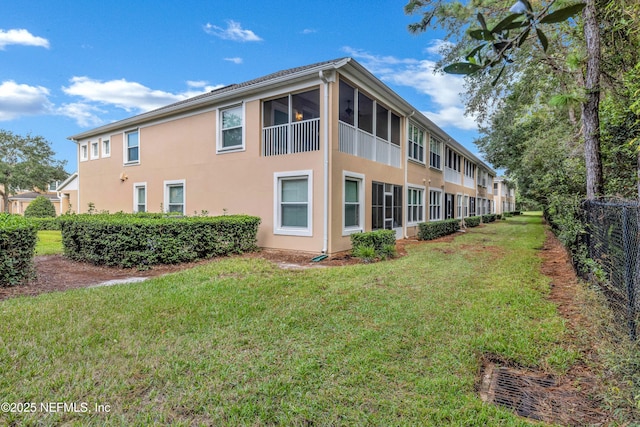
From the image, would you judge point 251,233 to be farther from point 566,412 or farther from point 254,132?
point 566,412

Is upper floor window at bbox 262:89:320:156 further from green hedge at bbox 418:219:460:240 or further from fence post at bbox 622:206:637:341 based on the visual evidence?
fence post at bbox 622:206:637:341

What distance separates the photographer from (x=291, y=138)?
1015cm

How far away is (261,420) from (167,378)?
3.40 feet

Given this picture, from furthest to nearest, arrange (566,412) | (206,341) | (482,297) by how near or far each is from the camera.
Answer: (482,297)
(206,341)
(566,412)

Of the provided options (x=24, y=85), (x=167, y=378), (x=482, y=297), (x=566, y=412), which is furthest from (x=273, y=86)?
(x=24, y=85)

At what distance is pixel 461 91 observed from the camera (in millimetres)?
10953

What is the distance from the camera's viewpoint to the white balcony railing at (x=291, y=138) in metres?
9.66

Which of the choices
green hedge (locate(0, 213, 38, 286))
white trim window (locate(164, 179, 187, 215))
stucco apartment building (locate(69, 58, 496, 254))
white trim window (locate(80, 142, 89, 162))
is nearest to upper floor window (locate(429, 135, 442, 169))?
stucco apartment building (locate(69, 58, 496, 254))

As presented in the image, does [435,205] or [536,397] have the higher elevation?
[435,205]

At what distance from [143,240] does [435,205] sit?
15.4 metres

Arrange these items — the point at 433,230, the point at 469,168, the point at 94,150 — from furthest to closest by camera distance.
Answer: the point at 469,168, the point at 94,150, the point at 433,230

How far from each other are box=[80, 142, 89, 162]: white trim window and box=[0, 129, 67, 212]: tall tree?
76.6 feet

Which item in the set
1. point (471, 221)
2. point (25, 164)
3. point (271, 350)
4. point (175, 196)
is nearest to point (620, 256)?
point (271, 350)

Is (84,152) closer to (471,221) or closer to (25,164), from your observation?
(25,164)
